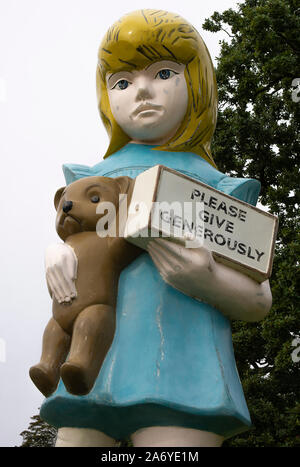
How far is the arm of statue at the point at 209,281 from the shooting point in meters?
2.88

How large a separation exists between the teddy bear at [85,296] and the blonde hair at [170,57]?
55cm

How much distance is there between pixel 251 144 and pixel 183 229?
219 inches

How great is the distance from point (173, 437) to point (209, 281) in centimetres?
69

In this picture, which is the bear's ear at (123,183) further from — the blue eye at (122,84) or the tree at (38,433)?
the tree at (38,433)

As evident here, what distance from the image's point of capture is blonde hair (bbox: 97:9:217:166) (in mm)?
3439

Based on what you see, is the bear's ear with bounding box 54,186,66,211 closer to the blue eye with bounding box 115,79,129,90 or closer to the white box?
the white box

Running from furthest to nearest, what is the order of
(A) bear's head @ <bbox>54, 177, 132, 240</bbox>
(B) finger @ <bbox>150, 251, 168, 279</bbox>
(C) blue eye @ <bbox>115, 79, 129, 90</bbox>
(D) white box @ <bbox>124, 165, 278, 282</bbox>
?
1. (C) blue eye @ <bbox>115, 79, 129, 90</bbox>
2. (A) bear's head @ <bbox>54, 177, 132, 240</bbox>
3. (B) finger @ <bbox>150, 251, 168, 279</bbox>
4. (D) white box @ <bbox>124, 165, 278, 282</bbox>

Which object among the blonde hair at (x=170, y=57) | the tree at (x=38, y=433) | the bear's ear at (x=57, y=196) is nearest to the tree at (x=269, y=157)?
the blonde hair at (x=170, y=57)

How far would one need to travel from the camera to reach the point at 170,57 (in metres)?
3.46

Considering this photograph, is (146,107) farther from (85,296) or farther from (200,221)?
(85,296)

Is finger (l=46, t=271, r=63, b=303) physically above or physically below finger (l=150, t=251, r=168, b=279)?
below

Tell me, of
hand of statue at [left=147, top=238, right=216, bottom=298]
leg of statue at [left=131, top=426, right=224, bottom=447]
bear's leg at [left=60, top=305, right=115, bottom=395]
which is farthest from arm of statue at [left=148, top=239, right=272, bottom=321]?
leg of statue at [left=131, top=426, right=224, bottom=447]

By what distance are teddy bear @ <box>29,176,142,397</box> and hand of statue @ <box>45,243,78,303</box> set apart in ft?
Answer: 0.09

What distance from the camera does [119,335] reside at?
116 inches
